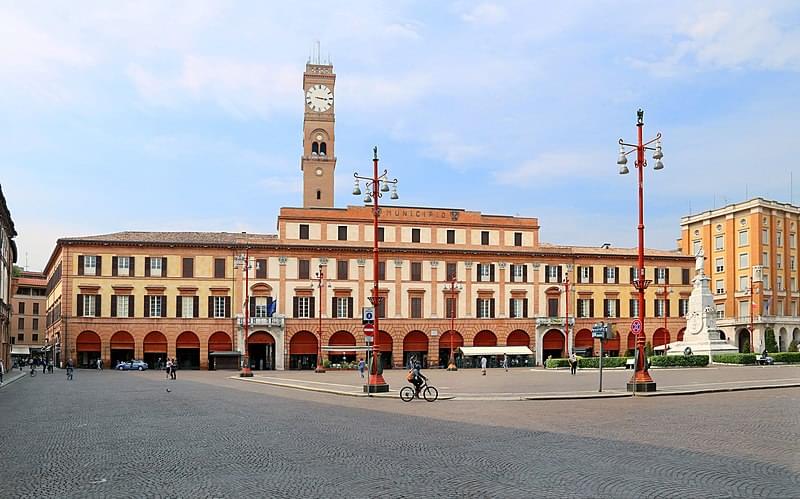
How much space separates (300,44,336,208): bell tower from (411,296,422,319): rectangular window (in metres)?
18.7

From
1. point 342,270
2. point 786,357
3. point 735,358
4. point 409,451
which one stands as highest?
point 342,270

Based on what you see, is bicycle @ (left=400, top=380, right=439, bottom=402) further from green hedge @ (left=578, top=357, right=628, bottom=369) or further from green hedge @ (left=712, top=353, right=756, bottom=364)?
green hedge @ (left=712, top=353, right=756, bottom=364)

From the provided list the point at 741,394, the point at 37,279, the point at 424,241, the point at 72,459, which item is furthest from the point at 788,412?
the point at 37,279

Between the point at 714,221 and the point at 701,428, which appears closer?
the point at 701,428

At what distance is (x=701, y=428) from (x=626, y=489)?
7663 mm

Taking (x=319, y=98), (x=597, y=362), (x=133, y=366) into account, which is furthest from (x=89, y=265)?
(x=597, y=362)

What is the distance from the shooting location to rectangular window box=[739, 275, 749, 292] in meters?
90.8

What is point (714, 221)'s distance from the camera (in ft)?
316

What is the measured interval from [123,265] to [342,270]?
19.4 meters

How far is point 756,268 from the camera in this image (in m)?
88.4

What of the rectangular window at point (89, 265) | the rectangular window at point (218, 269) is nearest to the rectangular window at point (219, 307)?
the rectangular window at point (218, 269)

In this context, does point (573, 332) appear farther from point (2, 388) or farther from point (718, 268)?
point (2, 388)

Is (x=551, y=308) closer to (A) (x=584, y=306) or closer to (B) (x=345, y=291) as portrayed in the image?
(A) (x=584, y=306)

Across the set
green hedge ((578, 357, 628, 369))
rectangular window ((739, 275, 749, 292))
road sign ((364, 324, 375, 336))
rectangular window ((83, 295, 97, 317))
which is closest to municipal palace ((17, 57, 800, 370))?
rectangular window ((83, 295, 97, 317))
